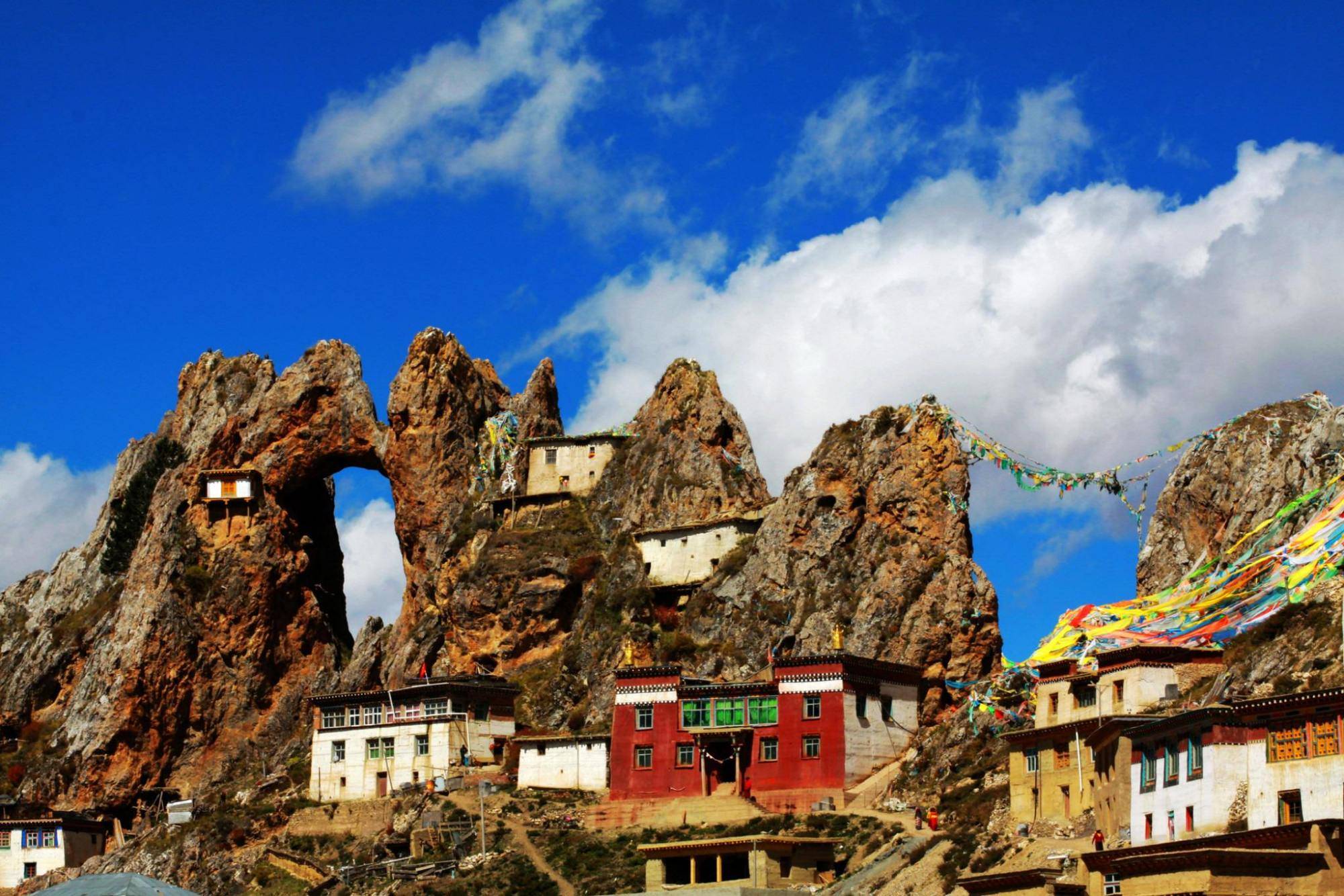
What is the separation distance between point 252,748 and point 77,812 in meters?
13.4

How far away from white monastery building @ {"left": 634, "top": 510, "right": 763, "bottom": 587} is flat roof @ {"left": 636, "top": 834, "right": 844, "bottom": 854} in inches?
1485

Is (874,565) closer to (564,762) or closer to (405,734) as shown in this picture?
(564,762)

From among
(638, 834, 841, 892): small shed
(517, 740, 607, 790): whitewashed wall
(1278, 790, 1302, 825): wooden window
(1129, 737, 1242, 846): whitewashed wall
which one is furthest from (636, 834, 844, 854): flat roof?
(1278, 790, 1302, 825): wooden window

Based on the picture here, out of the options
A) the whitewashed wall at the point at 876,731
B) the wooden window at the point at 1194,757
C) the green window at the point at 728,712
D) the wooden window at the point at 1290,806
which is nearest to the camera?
the wooden window at the point at 1290,806

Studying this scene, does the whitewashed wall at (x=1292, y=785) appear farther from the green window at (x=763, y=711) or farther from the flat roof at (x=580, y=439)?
the flat roof at (x=580, y=439)

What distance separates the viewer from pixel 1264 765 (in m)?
66.1

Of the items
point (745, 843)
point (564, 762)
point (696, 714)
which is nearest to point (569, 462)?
point (564, 762)

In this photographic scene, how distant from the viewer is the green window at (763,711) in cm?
10469

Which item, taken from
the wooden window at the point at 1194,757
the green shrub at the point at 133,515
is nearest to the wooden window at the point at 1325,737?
the wooden window at the point at 1194,757

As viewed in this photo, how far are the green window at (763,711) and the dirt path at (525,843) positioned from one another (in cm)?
1303

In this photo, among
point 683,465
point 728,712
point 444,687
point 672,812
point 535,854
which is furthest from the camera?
point 683,465

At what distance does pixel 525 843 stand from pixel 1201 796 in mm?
45052

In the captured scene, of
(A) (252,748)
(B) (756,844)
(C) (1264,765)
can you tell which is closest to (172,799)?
(A) (252,748)

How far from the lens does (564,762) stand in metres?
111
